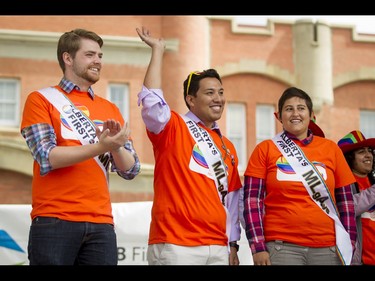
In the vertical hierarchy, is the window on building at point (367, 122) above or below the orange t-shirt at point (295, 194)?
above

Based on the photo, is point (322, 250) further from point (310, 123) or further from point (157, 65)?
point (157, 65)

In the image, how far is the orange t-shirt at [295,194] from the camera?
4078mm

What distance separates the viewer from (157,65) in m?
3.87

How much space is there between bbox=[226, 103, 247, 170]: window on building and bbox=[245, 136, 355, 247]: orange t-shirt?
45.6 feet

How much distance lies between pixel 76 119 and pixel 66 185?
35cm

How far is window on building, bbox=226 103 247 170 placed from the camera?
18.3 meters

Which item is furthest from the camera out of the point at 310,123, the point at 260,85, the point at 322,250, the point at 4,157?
the point at 260,85

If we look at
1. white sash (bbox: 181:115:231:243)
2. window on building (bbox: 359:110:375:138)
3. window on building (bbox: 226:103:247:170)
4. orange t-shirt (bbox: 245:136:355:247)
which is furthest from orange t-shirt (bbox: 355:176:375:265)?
window on building (bbox: 359:110:375:138)

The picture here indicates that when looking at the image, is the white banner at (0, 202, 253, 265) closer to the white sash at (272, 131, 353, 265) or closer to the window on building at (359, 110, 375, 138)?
the white sash at (272, 131, 353, 265)

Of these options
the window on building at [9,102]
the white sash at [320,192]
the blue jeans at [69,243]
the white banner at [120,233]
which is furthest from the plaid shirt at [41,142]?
the window on building at [9,102]

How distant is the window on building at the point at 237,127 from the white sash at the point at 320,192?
14006mm

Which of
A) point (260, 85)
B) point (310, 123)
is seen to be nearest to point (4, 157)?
point (260, 85)

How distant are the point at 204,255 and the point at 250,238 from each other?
1.32ft

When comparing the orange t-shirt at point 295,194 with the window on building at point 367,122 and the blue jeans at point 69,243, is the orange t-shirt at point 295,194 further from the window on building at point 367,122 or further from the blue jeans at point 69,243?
the window on building at point 367,122
